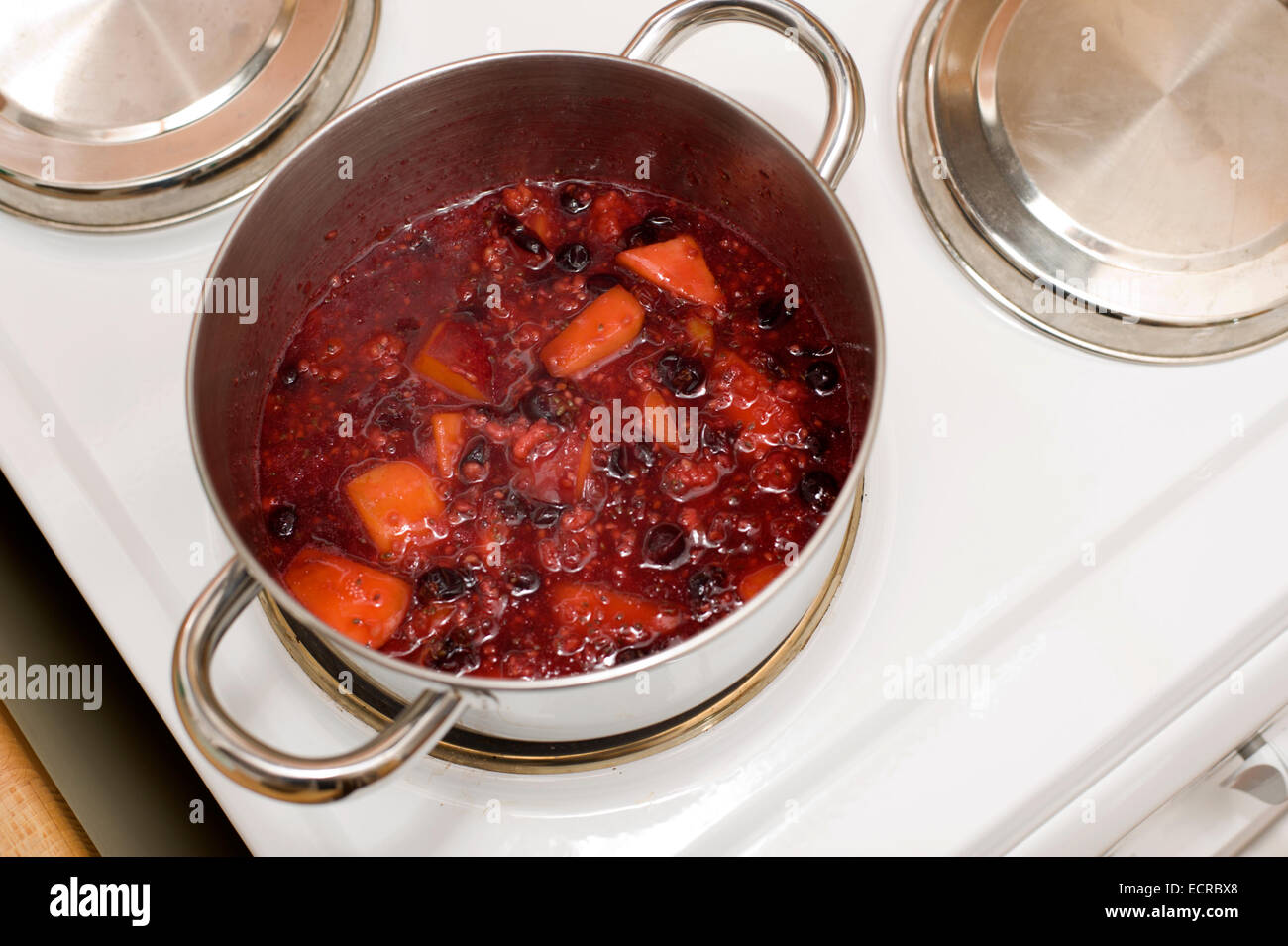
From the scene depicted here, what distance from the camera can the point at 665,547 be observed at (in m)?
0.98

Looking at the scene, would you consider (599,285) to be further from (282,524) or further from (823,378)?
(282,524)

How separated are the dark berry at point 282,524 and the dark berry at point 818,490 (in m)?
0.49

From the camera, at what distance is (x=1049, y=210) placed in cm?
109

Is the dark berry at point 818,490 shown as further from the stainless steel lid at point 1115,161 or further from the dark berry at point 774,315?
the stainless steel lid at point 1115,161

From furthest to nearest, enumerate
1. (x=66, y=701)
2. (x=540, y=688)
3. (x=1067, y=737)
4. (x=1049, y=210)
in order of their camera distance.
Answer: (x=66, y=701) → (x=1049, y=210) → (x=1067, y=737) → (x=540, y=688)

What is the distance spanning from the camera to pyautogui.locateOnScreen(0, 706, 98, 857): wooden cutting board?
1.02m

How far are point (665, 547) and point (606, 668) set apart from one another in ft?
0.58

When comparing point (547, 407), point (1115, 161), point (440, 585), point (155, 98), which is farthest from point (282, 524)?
point (1115, 161)

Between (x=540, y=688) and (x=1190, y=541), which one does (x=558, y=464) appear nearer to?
(x=540, y=688)

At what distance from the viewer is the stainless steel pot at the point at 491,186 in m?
0.77

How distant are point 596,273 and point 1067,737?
66cm

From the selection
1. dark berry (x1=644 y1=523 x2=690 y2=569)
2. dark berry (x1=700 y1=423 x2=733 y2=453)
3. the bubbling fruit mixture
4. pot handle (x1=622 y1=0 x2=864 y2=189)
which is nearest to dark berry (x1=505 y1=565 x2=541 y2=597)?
the bubbling fruit mixture
